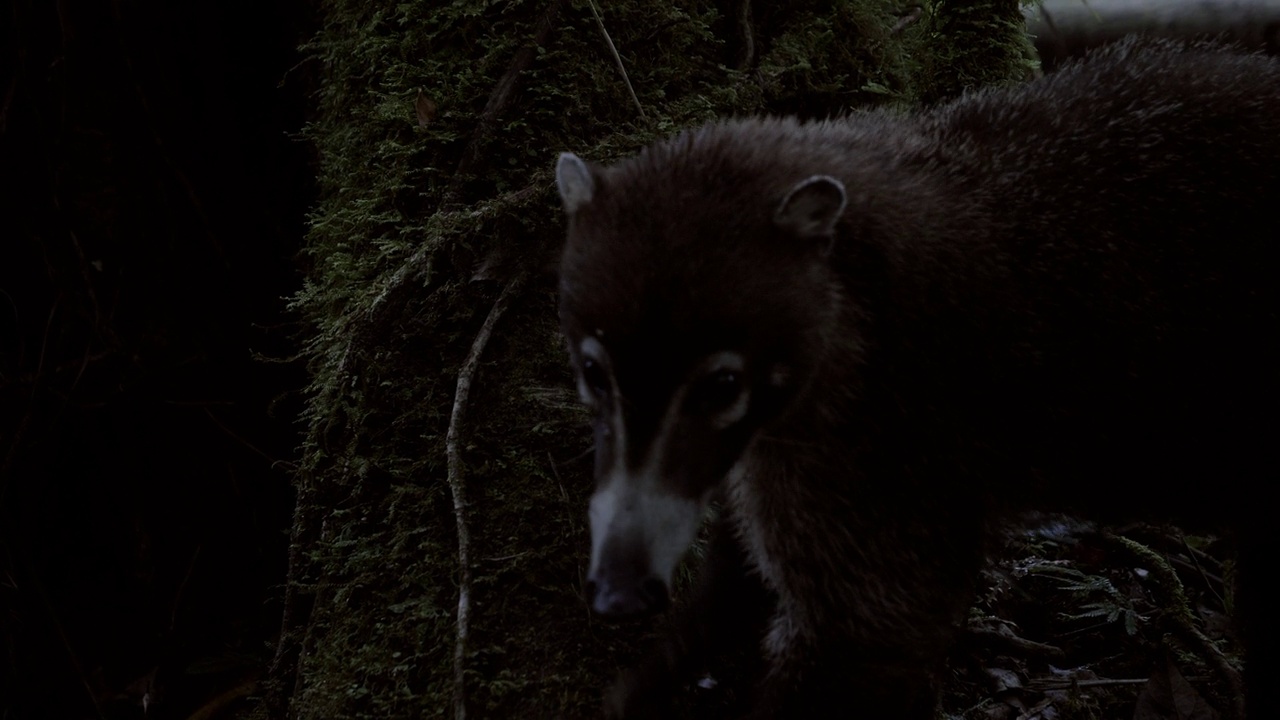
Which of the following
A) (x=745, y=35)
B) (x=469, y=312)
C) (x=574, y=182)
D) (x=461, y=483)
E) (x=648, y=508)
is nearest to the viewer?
Result: (x=648, y=508)

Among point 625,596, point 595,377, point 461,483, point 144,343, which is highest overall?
point 595,377

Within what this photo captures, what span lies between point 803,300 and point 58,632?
12.9 ft

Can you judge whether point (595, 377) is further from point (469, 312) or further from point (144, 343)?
point (144, 343)

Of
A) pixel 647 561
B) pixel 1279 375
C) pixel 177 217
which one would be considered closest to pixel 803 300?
pixel 647 561

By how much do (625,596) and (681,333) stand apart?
1.95 ft

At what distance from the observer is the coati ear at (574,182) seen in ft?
8.02

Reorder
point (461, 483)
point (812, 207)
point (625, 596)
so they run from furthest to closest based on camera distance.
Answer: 1. point (461, 483)
2. point (812, 207)
3. point (625, 596)

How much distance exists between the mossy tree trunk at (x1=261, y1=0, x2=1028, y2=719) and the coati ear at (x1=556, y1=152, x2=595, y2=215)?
0.64 meters

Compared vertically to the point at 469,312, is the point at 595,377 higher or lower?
higher

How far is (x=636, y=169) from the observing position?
8.09ft

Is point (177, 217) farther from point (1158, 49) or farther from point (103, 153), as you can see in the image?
point (1158, 49)

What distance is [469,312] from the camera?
311 cm

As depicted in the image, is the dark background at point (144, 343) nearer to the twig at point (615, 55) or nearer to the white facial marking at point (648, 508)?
the twig at point (615, 55)

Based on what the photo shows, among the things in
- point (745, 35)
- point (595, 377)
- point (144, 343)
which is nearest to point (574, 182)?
point (595, 377)
